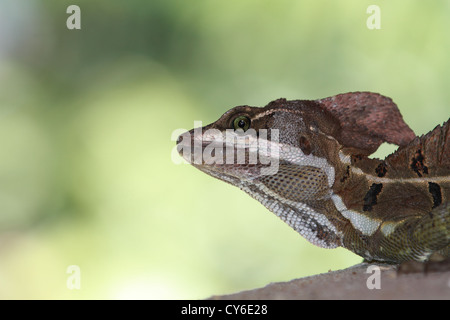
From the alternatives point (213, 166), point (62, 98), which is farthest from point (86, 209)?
point (213, 166)

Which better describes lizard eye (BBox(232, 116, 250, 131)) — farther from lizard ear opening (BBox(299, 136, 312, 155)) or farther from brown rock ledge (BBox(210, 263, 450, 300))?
brown rock ledge (BBox(210, 263, 450, 300))

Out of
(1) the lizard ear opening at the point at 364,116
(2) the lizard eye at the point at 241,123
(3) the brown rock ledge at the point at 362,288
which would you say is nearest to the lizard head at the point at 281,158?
(2) the lizard eye at the point at 241,123

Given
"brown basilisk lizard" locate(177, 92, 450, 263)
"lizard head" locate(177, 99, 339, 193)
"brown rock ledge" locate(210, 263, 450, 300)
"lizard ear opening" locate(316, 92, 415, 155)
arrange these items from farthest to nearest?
"lizard ear opening" locate(316, 92, 415, 155) < "lizard head" locate(177, 99, 339, 193) < "brown basilisk lizard" locate(177, 92, 450, 263) < "brown rock ledge" locate(210, 263, 450, 300)

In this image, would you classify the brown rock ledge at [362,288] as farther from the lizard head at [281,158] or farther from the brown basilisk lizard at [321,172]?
the lizard head at [281,158]

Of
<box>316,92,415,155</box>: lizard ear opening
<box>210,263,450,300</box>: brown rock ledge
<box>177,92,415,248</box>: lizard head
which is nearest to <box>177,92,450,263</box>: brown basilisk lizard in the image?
<box>177,92,415,248</box>: lizard head

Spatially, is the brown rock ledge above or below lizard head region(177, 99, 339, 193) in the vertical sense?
below
